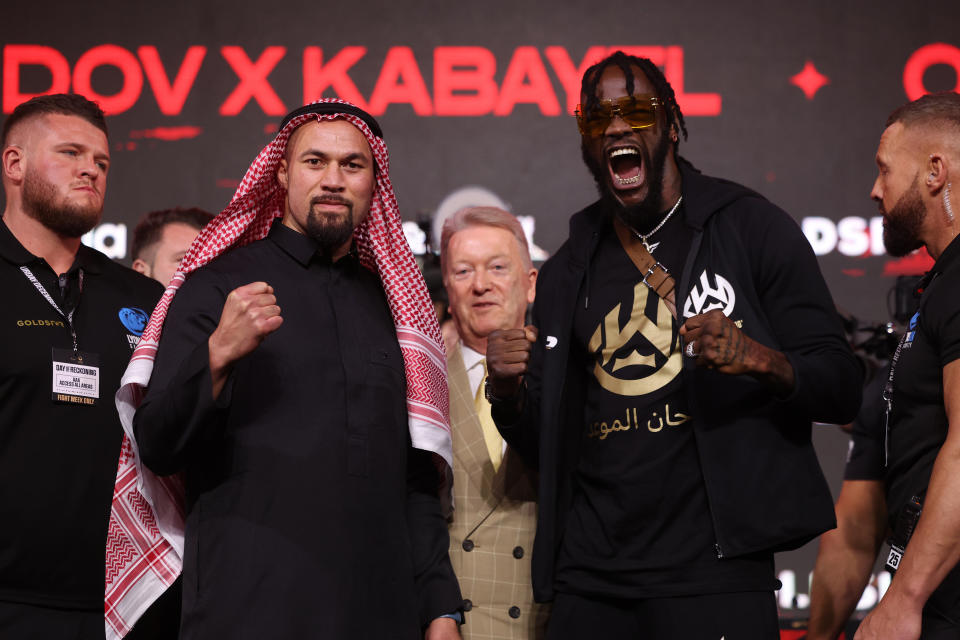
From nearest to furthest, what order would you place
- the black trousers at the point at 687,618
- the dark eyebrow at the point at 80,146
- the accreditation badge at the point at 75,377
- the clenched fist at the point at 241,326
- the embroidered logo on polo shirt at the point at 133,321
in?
the clenched fist at the point at 241,326
the black trousers at the point at 687,618
the accreditation badge at the point at 75,377
the embroidered logo on polo shirt at the point at 133,321
the dark eyebrow at the point at 80,146

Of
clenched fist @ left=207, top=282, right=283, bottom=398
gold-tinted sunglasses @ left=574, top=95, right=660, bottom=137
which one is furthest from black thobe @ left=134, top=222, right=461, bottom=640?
gold-tinted sunglasses @ left=574, top=95, right=660, bottom=137

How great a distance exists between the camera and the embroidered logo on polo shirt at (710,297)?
7.22 feet

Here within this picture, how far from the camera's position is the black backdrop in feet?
16.4

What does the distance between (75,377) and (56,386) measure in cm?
5

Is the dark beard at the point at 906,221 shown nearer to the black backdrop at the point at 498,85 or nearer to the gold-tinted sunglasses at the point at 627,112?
the gold-tinted sunglasses at the point at 627,112

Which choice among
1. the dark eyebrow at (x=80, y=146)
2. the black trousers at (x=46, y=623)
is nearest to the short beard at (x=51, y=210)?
the dark eyebrow at (x=80, y=146)

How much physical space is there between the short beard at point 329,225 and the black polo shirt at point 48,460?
28.5 inches

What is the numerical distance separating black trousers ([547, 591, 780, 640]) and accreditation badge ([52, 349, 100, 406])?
1310mm

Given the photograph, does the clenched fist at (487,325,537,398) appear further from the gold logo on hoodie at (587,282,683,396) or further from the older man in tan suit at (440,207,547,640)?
the older man in tan suit at (440,207,547,640)

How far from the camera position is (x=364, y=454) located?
2.16 m

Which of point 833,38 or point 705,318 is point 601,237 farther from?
point 833,38

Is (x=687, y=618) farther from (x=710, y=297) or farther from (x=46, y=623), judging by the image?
(x=46, y=623)

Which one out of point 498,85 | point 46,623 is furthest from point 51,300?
point 498,85

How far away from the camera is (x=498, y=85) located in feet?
16.7
